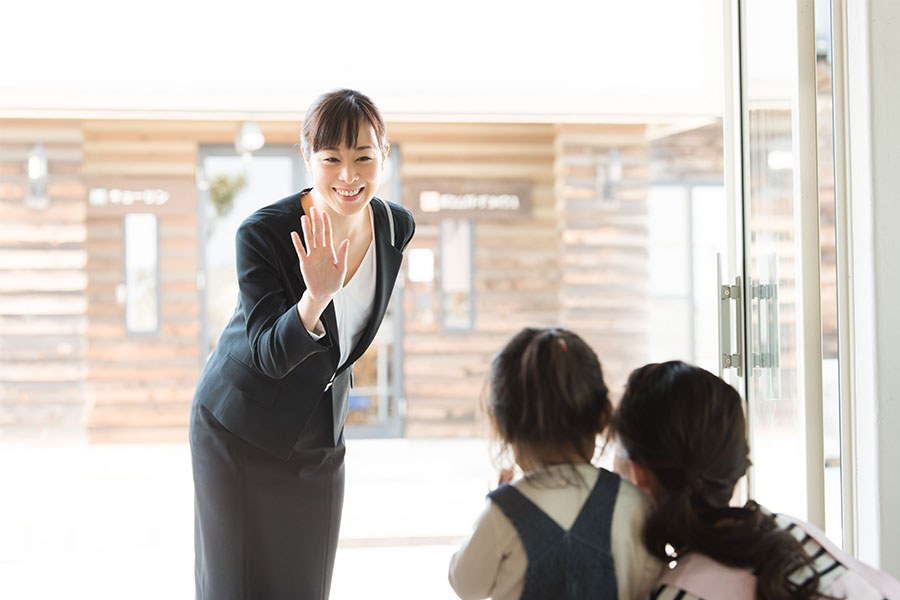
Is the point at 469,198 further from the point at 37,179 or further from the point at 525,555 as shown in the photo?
the point at 525,555

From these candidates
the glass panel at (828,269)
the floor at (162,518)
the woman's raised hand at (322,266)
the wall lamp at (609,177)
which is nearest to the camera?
the woman's raised hand at (322,266)

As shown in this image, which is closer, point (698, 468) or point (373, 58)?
point (698, 468)

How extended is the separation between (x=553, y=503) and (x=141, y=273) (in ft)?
20.3

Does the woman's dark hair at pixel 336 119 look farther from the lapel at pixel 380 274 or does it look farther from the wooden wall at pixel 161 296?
the wooden wall at pixel 161 296

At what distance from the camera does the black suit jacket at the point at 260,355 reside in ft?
6.15

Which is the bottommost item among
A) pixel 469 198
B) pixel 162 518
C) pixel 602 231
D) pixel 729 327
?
pixel 162 518

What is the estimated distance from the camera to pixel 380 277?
2016 millimetres

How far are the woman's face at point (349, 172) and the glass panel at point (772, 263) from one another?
37.8 inches

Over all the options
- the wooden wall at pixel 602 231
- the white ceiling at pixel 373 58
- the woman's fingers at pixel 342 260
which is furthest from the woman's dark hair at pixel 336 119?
the wooden wall at pixel 602 231

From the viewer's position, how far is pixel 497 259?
7199 millimetres

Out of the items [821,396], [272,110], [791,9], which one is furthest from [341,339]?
[272,110]

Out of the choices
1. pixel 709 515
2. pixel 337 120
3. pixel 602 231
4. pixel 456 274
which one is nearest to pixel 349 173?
pixel 337 120

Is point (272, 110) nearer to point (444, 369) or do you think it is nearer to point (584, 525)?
point (444, 369)

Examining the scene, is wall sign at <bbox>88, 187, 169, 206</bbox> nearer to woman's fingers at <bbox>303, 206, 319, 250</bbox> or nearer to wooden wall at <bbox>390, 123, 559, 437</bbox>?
wooden wall at <bbox>390, 123, 559, 437</bbox>
